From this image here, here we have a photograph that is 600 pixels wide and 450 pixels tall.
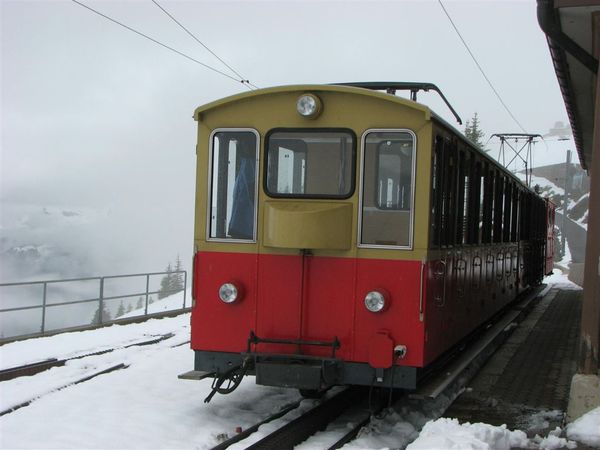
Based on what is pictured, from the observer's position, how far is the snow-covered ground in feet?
18.6

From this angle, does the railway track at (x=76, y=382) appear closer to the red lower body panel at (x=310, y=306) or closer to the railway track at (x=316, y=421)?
the red lower body panel at (x=310, y=306)

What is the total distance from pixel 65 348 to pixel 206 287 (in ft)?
15.8

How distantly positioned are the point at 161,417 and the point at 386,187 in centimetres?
303

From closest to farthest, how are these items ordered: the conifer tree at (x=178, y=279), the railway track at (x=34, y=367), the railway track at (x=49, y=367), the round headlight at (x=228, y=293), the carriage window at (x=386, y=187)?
the carriage window at (x=386, y=187), the round headlight at (x=228, y=293), the railway track at (x=49, y=367), the railway track at (x=34, y=367), the conifer tree at (x=178, y=279)

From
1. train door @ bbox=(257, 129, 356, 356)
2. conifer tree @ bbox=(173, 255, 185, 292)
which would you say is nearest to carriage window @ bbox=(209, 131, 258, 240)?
train door @ bbox=(257, 129, 356, 356)

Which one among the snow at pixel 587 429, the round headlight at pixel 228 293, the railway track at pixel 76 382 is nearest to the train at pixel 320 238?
the round headlight at pixel 228 293

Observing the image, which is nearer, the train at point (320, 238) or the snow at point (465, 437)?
the snow at point (465, 437)

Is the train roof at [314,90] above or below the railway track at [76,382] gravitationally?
above

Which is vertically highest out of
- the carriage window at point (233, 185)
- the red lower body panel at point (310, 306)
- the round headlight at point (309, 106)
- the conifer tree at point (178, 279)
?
the round headlight at point (309, 106)

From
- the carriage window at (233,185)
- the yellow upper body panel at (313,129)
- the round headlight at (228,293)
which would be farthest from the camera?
the carriage window at (233,185)

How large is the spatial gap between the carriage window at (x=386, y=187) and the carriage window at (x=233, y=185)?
1.10m

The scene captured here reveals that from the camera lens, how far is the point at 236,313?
6762mm

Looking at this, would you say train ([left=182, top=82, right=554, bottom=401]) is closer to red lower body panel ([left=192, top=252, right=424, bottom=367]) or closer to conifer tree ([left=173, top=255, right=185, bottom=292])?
red lower body panel ([left=192, top=252, right=424, bottom=367])

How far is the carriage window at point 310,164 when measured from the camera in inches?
258
